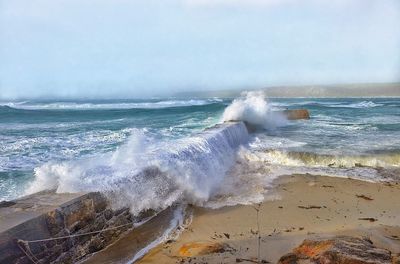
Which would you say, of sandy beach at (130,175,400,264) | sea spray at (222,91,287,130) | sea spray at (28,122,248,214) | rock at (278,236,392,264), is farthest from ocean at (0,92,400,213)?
rock at (278,236,392,264)

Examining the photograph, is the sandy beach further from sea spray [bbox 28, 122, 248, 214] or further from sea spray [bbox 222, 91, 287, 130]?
Result: sea spray [bbox 222, 91, 287, 130]

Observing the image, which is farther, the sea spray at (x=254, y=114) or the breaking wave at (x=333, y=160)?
the sea spray at (x=254, y=114)

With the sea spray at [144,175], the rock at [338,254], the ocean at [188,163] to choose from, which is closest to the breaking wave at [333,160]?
the ocean at [188,163]

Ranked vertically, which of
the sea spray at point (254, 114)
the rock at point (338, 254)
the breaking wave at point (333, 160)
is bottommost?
the breaking wave at point (333, 160)

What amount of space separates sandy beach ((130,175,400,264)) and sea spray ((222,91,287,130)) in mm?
11443

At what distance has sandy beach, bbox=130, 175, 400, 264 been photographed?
4785mm

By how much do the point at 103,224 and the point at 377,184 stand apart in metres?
6.51

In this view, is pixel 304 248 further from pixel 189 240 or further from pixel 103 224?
pixel 103 224

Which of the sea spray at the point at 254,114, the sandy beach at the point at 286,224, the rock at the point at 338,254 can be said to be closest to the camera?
the rock at the point at 338,254

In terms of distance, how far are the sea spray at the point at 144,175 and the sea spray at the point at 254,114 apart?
31.3ft

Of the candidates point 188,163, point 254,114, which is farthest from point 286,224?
point 254,114

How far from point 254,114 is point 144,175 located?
1467cm

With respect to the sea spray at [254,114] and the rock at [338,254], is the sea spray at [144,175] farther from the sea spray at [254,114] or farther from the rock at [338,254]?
the sea spray at [254,114]

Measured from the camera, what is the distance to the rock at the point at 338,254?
3707 mm
